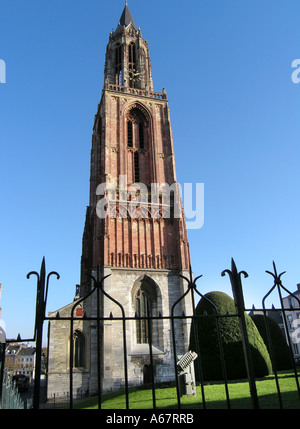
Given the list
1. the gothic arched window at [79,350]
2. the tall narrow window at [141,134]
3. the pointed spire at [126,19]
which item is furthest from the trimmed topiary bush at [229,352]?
the pointed spire at [126,19]

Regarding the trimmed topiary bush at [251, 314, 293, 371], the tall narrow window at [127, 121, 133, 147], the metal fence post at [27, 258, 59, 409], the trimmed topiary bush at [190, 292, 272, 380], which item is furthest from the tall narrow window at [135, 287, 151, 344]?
the metal fence post at [27, 258, 59, 409]

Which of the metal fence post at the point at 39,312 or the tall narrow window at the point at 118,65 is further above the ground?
the tall narrow window at the point at 118,65

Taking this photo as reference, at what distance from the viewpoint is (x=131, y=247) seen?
77.5 ft

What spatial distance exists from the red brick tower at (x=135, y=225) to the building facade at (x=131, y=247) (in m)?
0.07

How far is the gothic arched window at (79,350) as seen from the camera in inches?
856

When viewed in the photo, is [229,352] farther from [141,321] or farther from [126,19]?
[126,19]

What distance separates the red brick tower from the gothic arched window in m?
0.66

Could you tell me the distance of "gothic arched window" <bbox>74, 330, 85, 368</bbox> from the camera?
71.3 ft

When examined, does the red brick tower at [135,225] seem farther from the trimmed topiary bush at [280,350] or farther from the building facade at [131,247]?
the trimmed topiary bush at [280,350]

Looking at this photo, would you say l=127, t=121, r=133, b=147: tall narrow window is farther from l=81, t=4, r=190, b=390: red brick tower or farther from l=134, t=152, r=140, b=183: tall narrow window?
l=134, t=152, r=140, b=183: tall narrow window

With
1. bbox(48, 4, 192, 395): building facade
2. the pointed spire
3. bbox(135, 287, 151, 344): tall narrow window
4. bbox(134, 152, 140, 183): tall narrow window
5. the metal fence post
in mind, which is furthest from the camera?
the pointed spire

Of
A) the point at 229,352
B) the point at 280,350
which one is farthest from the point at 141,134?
the point at 229,352

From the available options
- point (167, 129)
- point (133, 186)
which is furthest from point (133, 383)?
point (167, 129)
